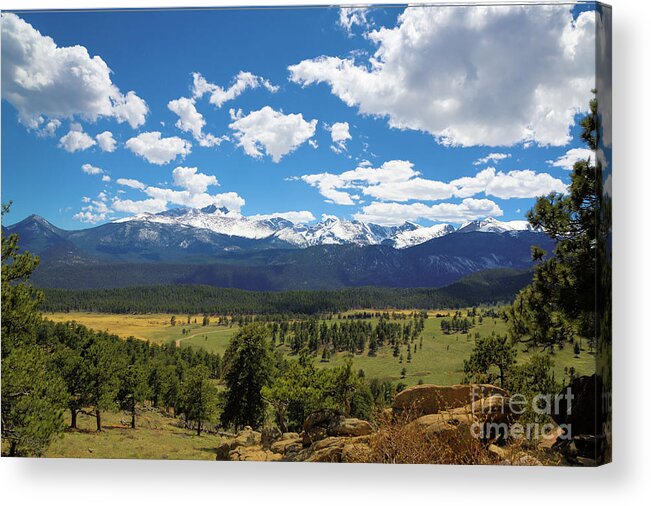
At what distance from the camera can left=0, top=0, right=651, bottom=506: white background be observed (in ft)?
20.0

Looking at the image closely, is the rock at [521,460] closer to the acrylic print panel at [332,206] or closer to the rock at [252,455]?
the acrylic print panel at [332,206]

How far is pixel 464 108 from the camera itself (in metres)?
7.41

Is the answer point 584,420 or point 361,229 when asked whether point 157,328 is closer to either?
point 361,229

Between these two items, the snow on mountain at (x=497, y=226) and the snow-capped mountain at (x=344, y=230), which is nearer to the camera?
the snow on mountain at (x=497, y=226)

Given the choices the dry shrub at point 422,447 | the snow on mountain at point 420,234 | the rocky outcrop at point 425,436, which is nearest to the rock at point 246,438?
the rocky outcrop at point 425,436

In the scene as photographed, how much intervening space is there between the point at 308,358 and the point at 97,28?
7443 mm

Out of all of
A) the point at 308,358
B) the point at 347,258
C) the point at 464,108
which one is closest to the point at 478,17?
the point at 464,108

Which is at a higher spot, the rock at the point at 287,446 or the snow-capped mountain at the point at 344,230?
the snow-capped mountain at the point at 344,230

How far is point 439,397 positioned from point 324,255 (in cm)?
446

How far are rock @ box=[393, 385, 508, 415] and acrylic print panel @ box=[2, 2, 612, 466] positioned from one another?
0.04 meters

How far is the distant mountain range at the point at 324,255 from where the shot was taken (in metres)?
7.88

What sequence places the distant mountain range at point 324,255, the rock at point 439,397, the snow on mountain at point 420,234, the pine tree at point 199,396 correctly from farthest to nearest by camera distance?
the pine tree at point 199,396 < the snow on mountain at point 420,234 < the distant mountain range at point 324,255 < the rock at point 439,397

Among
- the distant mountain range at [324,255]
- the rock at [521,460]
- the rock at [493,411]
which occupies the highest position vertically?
the distant mountain range at [324,255]

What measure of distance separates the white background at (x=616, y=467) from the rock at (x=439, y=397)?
0.92 metres
